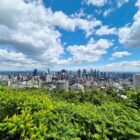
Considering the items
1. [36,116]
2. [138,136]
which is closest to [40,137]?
[36,116]

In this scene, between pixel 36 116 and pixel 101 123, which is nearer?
pixel 36 116

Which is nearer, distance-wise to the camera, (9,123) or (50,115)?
(9,123)

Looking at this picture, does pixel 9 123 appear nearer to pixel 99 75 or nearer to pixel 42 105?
pixel 42 105

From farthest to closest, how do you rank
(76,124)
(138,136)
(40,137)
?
(138,136)
(76,124)
(40,137)

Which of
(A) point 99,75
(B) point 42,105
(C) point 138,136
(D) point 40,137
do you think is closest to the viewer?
(D) point 40,137

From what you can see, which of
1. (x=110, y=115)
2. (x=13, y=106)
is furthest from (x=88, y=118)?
(x=13, y=106)

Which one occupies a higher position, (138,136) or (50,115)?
(50,115)

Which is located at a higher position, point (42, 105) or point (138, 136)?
point (42, 105)

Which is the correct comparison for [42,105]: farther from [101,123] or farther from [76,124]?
[101,123]

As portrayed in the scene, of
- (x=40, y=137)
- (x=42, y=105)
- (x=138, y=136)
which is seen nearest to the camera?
(x=40, y=137)
